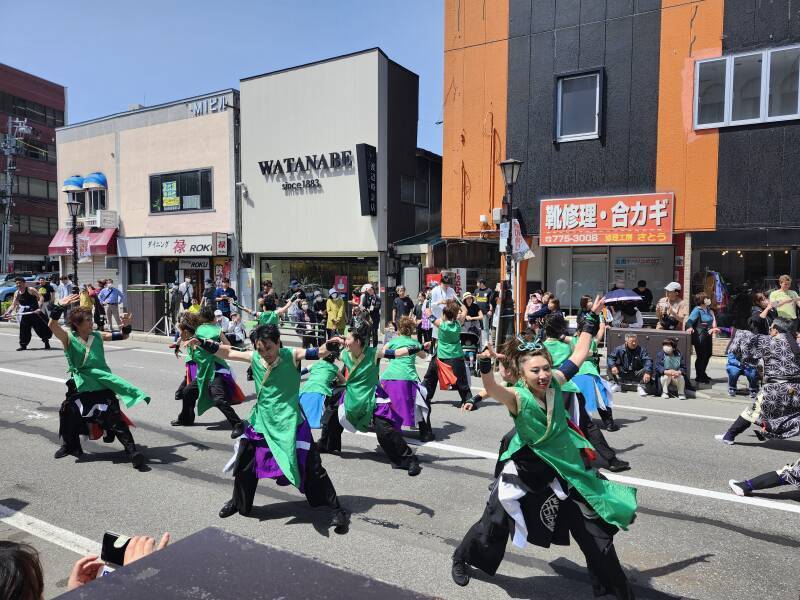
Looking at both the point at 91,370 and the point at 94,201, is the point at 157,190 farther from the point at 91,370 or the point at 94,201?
the point at 91,370

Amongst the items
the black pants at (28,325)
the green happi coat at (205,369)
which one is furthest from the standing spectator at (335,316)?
the green happi coat at (205,369)

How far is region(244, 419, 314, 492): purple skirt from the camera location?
468 centimetres

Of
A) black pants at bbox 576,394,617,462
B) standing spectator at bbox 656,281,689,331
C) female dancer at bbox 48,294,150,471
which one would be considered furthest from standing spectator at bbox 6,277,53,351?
standing spectator at bbox 656,281,689,331

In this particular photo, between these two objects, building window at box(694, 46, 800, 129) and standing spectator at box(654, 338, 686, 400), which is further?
building window at box(694, 46, 800, 129)

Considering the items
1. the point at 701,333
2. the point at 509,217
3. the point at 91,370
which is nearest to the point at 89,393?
the point at 91,370

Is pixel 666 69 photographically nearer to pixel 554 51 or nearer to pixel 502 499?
pixel 554 51

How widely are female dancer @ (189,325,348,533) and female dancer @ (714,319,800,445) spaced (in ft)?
15.8

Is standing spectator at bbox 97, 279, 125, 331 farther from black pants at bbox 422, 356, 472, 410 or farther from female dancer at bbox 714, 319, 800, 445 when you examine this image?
female dancer at bbox 714, 319, 800, 445

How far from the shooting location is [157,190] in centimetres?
2620

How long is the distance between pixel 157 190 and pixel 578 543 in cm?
2614

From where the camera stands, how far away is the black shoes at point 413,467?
20.0ft

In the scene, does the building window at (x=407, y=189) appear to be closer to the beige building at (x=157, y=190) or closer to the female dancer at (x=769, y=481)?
the beige building at (x=157, y=190)

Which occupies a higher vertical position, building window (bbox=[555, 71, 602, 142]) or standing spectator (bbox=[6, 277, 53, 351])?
building window (bbox=[555, 71, 602, 142])

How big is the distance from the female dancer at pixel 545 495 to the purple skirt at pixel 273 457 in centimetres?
152
